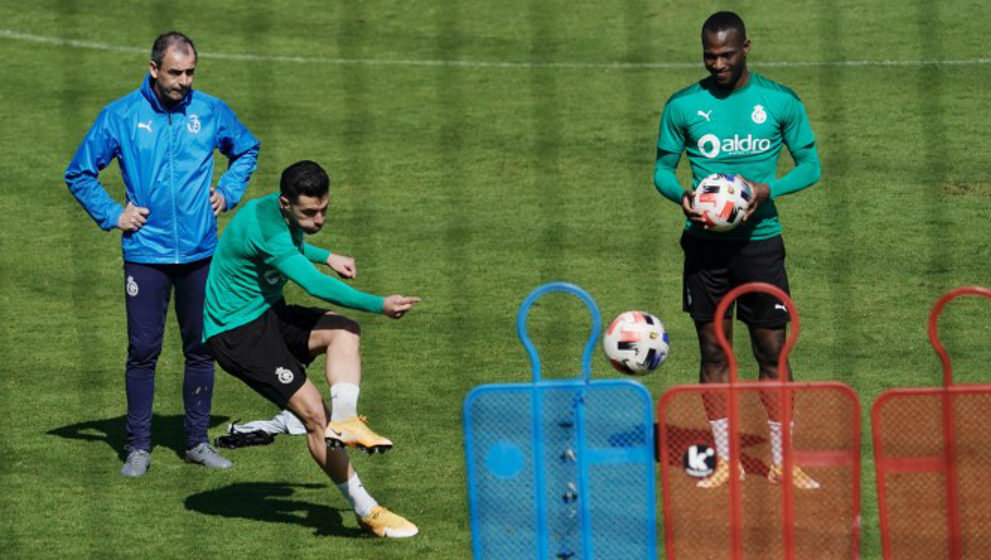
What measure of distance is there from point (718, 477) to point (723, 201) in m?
1.40

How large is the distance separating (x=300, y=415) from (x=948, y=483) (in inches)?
116

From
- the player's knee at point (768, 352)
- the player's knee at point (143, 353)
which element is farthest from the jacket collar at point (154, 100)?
the player's knee at point (768, 352)

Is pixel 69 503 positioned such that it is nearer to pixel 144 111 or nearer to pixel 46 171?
pixel 144 111

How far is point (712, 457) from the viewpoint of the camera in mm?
6824

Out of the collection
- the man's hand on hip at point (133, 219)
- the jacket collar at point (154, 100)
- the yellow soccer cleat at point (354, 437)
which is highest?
the jacket collar at point (154, 100)

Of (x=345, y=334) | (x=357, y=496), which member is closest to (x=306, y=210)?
(x=345, y=334)

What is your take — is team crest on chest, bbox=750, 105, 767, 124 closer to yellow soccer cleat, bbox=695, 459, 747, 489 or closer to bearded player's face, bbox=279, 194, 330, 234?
Result: yellow soccer cleat, bbox=695, 459, 747, 489

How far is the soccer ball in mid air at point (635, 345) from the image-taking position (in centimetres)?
872

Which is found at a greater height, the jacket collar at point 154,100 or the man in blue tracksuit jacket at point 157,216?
the jacket collar at point 154,100

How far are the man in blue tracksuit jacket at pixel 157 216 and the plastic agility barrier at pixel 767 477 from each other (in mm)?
2767

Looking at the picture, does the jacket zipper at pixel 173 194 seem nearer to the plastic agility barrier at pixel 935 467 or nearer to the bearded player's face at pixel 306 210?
the bearded player's face at pixel 306 210

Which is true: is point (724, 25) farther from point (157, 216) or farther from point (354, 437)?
point (157, 216)

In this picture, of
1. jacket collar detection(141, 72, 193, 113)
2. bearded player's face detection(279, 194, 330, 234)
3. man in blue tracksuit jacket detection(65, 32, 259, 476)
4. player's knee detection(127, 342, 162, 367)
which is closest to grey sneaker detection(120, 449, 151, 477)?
man in blue tracksuit jacket detection(65, 32, 259, 476)

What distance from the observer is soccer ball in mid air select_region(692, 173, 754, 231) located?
27.3ft
